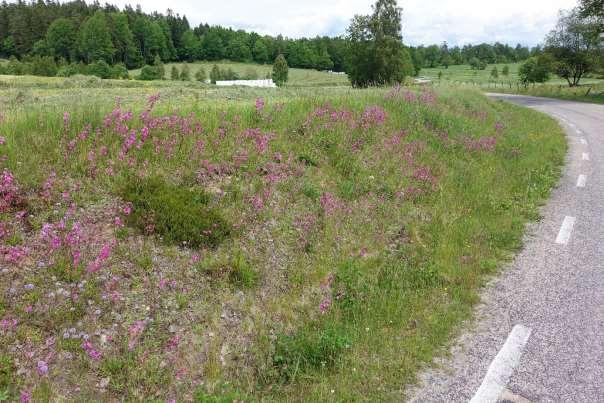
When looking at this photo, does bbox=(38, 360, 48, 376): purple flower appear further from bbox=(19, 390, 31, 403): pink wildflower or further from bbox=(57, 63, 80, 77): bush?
bbox=(57, 63, 80, 77): bush

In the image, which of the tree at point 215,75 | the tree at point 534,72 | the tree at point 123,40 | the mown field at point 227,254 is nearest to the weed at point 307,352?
the mown field at point 227,254

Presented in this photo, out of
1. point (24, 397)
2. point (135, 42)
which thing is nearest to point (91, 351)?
point (24, 397)

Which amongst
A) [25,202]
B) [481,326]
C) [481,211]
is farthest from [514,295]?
[25,202]

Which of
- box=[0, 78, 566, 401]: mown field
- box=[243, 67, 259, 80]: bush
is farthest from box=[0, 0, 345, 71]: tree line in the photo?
box=[0, 78, 566, 401]: mown field

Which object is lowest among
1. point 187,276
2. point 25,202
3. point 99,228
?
point 187,276

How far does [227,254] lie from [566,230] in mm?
7250

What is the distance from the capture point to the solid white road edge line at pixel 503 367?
430 cm

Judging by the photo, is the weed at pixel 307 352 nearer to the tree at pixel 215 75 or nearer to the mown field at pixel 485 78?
the mown field at pixel 485 78

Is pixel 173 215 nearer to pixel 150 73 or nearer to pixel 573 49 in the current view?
pixel 573 49

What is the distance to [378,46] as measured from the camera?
47.3 meters

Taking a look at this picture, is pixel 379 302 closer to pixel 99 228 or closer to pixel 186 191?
pixel 186 191

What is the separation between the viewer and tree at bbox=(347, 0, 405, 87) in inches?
1864

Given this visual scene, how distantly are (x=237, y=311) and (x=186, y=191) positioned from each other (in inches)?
105

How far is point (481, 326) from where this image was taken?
220 inches
